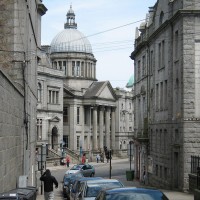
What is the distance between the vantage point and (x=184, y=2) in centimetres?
3294

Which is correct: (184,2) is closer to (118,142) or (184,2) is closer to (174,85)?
(174,85)

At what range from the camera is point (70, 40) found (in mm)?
103625

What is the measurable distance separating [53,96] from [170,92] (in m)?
46.4

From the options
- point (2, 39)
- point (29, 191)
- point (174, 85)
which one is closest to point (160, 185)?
point (174, 85)

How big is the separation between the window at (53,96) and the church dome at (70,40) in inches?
704

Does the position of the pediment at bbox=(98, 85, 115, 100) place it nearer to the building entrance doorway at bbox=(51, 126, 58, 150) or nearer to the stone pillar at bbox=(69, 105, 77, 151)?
the stone pillar at bbox=(69, 105, 77, 151)

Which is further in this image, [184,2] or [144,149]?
[144,149]

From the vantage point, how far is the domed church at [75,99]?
8150 cm

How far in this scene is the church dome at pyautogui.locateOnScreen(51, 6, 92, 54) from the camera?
10094cm

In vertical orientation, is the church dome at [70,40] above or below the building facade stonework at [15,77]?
above

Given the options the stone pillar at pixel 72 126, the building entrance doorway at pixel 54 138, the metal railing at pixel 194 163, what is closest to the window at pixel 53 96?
the building entrance doorway at pixel 54 138

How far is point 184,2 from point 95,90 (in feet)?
212

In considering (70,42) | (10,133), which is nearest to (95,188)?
(10,133)

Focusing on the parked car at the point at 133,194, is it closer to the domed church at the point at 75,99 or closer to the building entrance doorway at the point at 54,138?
the domed church at the point at 75,99
